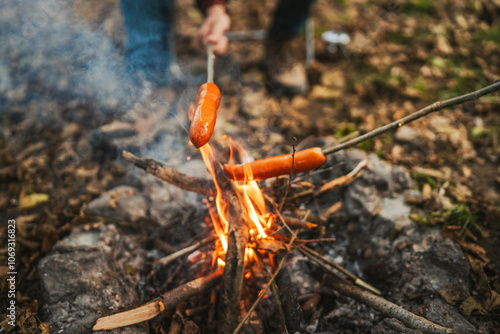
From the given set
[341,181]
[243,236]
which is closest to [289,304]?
[243,236]

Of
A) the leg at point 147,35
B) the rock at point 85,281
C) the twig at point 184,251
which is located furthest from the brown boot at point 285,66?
the rock at point 85,281

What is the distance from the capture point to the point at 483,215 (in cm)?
249

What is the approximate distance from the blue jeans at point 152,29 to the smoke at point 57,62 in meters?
0.26

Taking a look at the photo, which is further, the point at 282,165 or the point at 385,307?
the point at 282,165

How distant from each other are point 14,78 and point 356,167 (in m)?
4.61

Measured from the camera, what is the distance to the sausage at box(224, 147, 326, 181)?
6.86 ft

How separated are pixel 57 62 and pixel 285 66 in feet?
10.9

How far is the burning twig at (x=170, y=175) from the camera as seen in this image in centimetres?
229

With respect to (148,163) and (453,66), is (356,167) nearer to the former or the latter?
(148,163)

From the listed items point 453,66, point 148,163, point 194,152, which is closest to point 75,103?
point 194,152

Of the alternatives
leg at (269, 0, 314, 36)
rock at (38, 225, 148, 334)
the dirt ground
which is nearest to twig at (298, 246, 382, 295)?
the dirt ground

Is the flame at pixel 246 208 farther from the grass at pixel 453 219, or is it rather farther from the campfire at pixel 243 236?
the grass at pixel 453 219

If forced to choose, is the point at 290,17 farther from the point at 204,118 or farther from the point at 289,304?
the point at 289,304

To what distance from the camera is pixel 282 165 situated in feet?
6.93
